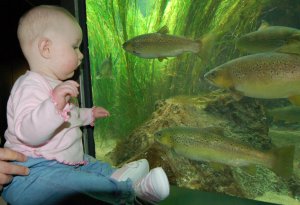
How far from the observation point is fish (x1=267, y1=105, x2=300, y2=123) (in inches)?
106

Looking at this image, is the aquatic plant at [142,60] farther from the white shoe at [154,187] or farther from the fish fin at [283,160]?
the white shoe at [154,187]

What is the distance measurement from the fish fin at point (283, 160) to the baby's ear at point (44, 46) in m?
1.53

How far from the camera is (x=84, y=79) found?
2.95 metres

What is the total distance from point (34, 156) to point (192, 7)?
2684 millimetres

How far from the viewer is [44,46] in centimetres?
131

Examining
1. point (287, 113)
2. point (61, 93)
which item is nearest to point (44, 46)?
point (61, 93)

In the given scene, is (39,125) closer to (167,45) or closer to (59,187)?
(59,187)

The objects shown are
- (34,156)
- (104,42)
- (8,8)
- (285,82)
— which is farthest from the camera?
(104,42)

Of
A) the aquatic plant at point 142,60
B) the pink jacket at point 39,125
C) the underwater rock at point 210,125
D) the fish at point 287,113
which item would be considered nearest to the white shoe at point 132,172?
the pink jacket at point 39,125

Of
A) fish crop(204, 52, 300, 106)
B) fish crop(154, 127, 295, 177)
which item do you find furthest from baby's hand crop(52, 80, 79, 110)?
fish crop(204, 52, 300, 106)

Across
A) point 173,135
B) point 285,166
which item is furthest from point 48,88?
point 285,166

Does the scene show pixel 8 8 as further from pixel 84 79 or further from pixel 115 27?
pixel 115 27

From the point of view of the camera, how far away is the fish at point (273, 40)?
7.93ft

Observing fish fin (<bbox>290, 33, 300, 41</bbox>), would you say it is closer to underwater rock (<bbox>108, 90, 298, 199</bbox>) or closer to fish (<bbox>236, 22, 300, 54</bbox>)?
fish (<bbox>236, 22, 300, 54</bbox>)
